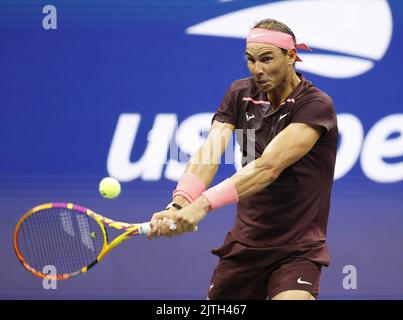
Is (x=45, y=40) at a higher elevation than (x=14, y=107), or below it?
higher

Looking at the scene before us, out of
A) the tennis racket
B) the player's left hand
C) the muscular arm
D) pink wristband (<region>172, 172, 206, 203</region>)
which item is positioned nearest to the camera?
the player's left hand

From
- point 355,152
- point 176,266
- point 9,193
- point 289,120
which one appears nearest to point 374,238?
point 355,152

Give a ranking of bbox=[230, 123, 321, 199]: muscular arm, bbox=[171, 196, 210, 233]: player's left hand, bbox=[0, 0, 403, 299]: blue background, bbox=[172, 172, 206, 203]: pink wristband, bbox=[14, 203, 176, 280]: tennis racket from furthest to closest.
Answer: bbox=[0, 0, 403, 299]: blue background → bbox=[14, 203, 176, 280]: tennis racket → bbox=[172, 172, 206, 203]: pink wristband → bbox=[230, 123, 321, 199]: muscular arm → bbox=[171, 196, 210, 233]: player's left hand

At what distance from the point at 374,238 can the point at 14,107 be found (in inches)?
116

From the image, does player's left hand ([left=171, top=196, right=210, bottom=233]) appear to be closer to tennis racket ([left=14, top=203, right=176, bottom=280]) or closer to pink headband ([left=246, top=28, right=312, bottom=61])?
pink headband ([left=246, top=28, right=312, bottom=61])

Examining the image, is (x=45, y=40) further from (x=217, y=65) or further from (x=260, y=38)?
(x=260, y=38)

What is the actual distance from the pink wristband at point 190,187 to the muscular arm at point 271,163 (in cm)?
31

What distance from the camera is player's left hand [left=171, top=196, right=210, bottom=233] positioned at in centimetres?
461

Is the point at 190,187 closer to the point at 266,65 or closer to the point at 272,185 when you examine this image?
the point at 272,185

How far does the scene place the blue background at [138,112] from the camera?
22.3ft

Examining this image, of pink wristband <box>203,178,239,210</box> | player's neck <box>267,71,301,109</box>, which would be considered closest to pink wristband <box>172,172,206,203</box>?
pink wristband <box>203,178,239,210</box>

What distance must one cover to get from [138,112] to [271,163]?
229cm

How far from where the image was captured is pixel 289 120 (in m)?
4.93

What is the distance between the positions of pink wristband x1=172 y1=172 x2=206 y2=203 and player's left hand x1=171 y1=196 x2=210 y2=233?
25cm
